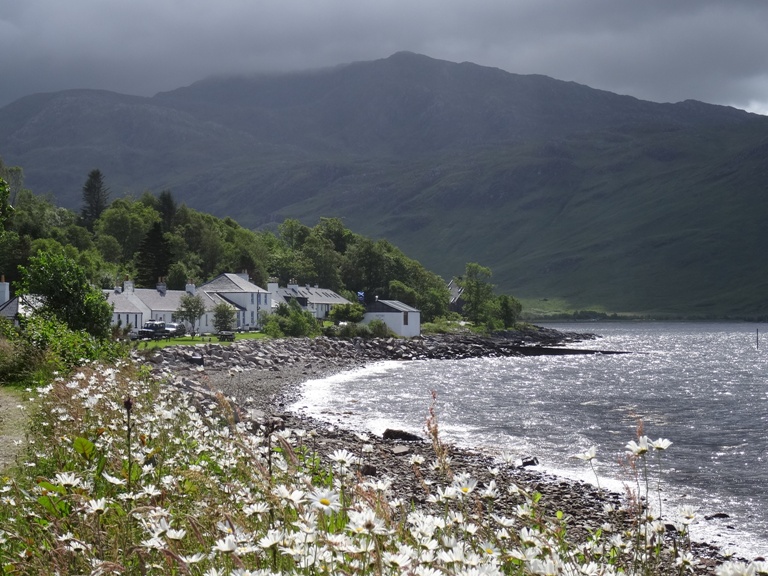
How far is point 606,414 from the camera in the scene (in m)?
40.3

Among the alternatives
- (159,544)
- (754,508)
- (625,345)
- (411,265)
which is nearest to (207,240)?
(411,265)

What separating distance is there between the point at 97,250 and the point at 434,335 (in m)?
51.9

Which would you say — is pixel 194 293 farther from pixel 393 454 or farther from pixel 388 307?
pixel 393 454

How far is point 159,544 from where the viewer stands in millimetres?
4352

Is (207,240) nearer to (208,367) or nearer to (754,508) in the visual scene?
(208,367)

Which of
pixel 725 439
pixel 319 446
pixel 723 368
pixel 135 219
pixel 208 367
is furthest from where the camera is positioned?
pixel 135 219

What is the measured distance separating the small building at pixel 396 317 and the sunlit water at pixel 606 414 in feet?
92.5

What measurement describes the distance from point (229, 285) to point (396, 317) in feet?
76.0

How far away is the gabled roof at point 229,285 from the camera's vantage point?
9750 centimetres

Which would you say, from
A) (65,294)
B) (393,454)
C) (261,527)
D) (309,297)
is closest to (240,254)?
(309,297)

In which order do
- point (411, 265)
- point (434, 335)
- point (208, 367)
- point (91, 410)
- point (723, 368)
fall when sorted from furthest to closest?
point (411, 265) < point (434, 335) < point (723, 368) < point (208, 367) < point (91, 410)

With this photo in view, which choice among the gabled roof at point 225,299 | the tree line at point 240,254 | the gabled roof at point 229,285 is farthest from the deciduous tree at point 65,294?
the tree line at point 240,254

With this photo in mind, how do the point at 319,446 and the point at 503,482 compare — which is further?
the point at 319,446

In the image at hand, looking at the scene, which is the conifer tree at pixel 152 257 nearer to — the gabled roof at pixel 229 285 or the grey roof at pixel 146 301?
the gabled roof at pixel 229 285
